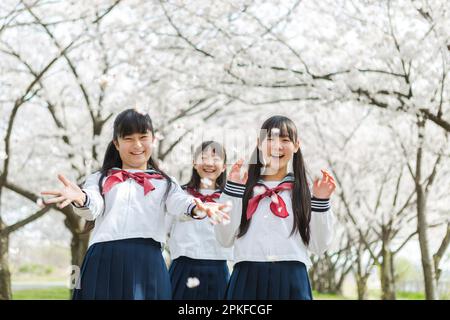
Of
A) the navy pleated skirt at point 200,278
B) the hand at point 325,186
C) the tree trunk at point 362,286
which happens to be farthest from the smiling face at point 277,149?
the tree trunk at point 362,286

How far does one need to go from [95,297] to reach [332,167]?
10.9m

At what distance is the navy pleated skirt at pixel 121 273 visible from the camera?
11.1 feet

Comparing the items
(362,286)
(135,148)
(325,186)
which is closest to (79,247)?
(135,148)

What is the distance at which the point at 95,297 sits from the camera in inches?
A: 133

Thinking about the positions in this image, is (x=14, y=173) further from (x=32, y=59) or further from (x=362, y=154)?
(x=362, y=154)

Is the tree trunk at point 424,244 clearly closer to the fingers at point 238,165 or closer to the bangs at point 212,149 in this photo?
the bangs at point 212,149

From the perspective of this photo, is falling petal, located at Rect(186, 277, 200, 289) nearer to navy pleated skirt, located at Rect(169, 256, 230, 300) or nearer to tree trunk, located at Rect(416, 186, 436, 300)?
navy pleated skirt, located at Rect(169, 256, 230, 300)

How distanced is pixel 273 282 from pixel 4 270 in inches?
295

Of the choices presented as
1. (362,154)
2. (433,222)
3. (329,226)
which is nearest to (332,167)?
(362,154)

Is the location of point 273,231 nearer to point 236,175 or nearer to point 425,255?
point 236,175

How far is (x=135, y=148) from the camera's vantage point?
359 cm
